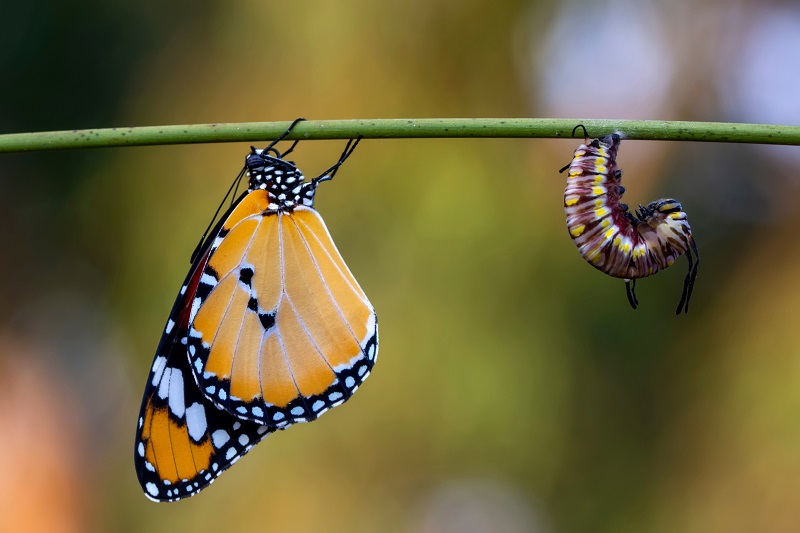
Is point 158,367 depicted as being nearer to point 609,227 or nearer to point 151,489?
point 151,489

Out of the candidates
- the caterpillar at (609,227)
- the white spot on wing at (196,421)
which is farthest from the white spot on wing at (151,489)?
the caterpillar at (609,227)

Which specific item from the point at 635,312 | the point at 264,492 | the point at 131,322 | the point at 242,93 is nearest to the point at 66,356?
the point at 131,322

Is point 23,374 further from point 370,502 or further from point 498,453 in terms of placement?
point 498,453

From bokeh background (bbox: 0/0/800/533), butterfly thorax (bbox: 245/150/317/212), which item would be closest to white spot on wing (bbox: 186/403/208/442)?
butterfly thorax (bbox: 245/150/317/212)

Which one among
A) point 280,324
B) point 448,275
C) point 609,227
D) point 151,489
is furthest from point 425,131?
point 448,275

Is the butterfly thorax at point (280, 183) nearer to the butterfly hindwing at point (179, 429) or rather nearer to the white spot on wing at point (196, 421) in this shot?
the butterfly hindwing at point (179, 429)
